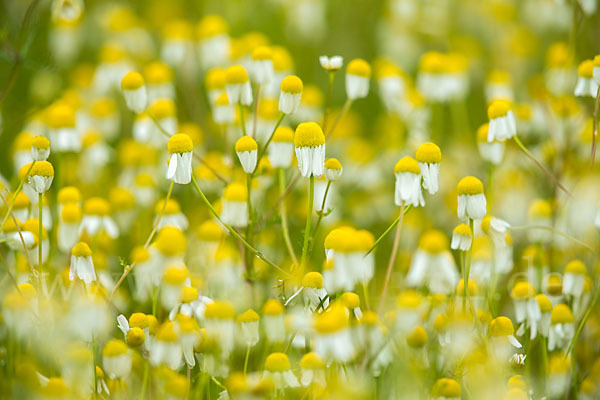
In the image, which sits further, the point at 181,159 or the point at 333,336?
the point at 181,159

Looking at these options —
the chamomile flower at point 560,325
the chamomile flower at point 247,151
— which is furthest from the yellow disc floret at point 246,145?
the chamomile flower at point 560,325

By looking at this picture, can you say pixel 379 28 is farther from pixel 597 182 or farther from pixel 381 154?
pixel 597 182

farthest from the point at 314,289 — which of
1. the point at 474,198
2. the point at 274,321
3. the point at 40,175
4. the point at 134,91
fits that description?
the point at 134,91

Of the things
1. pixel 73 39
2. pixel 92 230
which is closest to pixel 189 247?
pixel 92 230

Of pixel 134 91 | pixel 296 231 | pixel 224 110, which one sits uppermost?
pixel 134 91

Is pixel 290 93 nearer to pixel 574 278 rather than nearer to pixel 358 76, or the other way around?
pixel 358 76

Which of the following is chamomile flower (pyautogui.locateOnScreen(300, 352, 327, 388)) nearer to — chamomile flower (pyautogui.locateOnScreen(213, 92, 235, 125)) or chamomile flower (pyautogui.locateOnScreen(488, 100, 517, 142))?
chamomile flower (pyautogui.locateOnScreen(488, 100, 517, 142))

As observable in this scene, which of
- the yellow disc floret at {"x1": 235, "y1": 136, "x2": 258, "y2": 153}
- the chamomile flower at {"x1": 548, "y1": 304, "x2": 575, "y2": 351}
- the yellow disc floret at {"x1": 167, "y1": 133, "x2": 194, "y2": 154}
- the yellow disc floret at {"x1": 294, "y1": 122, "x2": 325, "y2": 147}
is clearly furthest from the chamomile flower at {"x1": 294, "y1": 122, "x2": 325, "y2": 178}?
the chamomile flower at {"x1": 548, "y1": 304, "x2": 575, "y2": 351}
